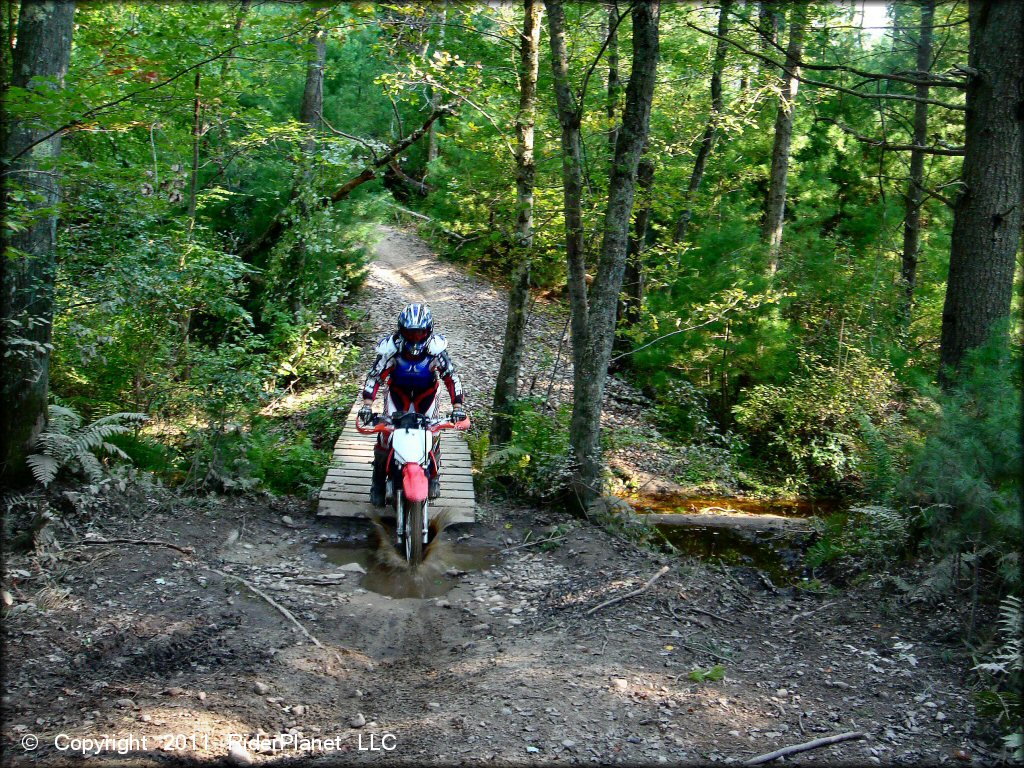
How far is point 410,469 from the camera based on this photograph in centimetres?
675

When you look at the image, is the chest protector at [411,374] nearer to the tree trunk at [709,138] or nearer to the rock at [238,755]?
the rock at [238,755]

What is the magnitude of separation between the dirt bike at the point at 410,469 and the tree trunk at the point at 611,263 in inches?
71.1

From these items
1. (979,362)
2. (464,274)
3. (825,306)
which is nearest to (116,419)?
(979,362)

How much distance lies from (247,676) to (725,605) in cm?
394

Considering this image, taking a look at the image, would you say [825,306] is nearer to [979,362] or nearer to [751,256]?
[751,256]

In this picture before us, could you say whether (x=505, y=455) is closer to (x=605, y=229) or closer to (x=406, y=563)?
(x=406, y=563)

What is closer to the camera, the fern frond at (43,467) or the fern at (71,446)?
the fern frond at (43,467)

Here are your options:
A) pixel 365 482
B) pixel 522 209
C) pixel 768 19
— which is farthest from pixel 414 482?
pixel 768 19

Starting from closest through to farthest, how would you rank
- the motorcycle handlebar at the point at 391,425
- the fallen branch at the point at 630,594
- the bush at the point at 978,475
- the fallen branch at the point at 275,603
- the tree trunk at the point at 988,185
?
the bush at the point at 978,475 < the fallen branch at the point at 275,603 < the fallen branch at the point at 630,594 < the tree trunk at the point at 988,185 < the motorcycle handlebar at the point at 391,425

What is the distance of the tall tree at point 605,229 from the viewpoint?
7.59 m

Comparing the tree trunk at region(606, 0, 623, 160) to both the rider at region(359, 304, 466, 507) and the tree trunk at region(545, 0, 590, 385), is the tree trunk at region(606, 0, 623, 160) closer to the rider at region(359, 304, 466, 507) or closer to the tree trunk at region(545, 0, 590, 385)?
the tree trunk at region(545, 0, 590, 385)

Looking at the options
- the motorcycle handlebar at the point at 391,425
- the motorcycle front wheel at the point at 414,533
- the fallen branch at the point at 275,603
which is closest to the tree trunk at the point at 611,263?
the motorcycle handlebar at the point at 391,425

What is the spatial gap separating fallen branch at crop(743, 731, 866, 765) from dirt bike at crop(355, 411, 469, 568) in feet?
12.1

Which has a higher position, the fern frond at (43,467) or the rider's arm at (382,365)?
the rider's arm at (382,365)
